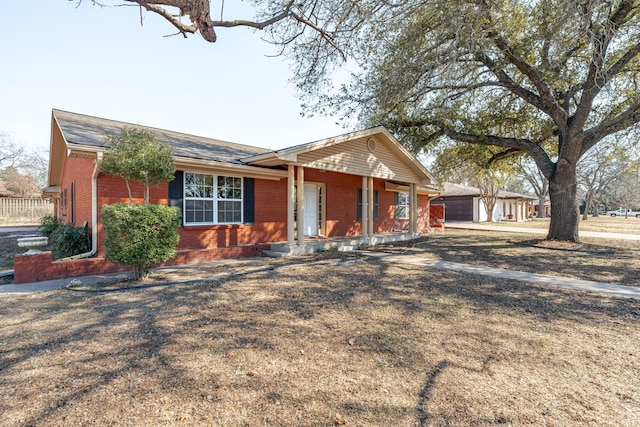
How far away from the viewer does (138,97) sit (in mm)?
11664

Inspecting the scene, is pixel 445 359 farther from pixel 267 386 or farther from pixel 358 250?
pixel 358 250

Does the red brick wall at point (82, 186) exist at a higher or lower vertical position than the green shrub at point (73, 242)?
higher

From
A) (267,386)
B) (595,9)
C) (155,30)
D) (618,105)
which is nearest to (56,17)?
(155,30)

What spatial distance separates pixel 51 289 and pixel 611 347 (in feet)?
28.4

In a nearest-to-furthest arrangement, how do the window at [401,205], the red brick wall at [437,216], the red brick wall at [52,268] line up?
the red brick wall at [52,268]
the window at [401,205]
the red brick wall at [437,216]

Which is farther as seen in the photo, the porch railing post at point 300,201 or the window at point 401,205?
the window at point 401,205

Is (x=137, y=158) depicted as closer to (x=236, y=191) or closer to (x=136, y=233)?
(x=136, y=233)

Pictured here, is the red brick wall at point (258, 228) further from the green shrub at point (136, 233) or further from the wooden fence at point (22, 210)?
the wooden fence at point (22, 210)

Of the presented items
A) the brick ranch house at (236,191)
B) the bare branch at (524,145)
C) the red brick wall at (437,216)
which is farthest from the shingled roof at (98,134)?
the red brick wall at (437,216)

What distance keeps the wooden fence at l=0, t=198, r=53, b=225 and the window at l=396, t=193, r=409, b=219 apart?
2802 centimetres

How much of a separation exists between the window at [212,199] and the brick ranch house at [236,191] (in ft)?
0.09

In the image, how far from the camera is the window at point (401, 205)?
55.9 feet

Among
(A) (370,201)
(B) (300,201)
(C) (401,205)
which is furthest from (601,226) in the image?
(B) (300,201)

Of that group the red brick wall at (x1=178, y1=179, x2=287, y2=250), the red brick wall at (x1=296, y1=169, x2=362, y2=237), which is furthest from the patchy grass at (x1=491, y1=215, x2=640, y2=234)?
the red brick wall at (x1=178, y1=179, x2=287, y2=250)
